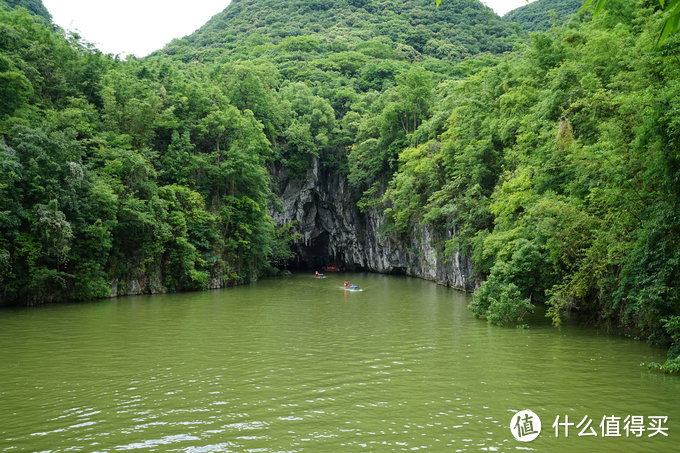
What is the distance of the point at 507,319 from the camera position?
1473 cm

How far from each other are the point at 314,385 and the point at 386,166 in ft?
112

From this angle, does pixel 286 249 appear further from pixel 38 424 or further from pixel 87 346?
pixel 38 424

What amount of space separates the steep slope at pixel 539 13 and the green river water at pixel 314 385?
6128 cm

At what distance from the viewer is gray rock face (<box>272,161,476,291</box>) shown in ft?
134

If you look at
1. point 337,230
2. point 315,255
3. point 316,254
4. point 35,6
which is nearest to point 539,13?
point 337,230

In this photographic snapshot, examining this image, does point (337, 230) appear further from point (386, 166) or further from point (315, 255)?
point (386, 166)

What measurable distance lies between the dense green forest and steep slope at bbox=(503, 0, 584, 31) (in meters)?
33.4

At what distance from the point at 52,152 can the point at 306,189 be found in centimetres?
2642

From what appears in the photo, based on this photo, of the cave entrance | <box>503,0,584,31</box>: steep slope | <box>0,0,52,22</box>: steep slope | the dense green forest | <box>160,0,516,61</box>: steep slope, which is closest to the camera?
the dense green forest

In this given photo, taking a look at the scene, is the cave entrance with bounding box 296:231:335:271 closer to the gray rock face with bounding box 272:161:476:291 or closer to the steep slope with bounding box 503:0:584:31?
the gray rock face with bounding box 272:161:476:291

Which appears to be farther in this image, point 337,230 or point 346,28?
point 346,28

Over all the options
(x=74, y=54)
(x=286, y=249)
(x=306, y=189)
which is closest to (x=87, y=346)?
(x=74, y=54)

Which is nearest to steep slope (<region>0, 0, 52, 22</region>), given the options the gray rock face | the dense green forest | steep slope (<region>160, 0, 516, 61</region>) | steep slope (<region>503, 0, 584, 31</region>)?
the dense green forest

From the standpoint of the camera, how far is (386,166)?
41562 millimetres
